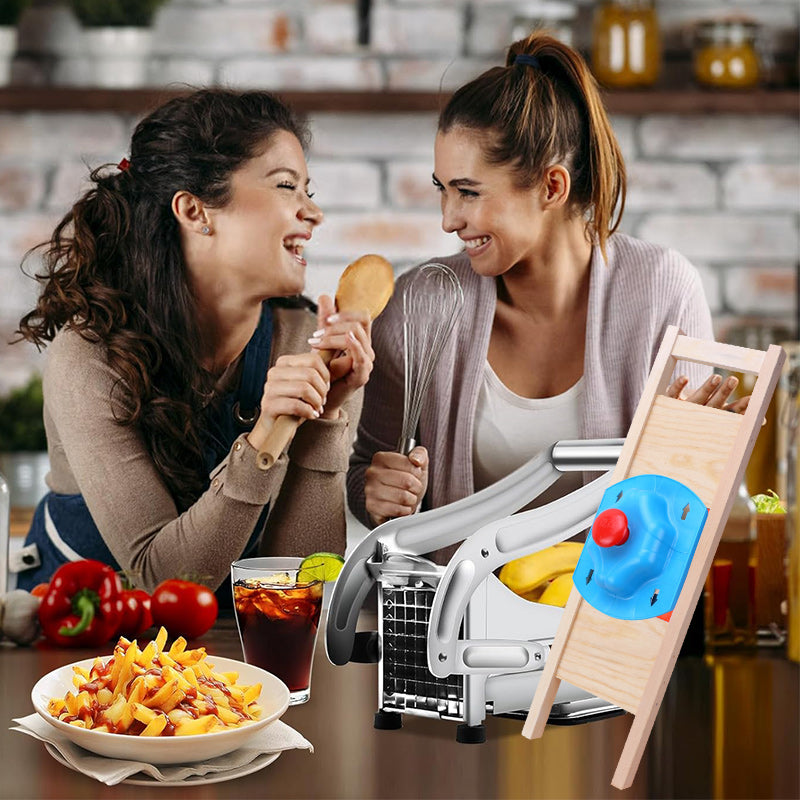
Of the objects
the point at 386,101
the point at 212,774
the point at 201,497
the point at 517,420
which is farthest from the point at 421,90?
the point at 212,774

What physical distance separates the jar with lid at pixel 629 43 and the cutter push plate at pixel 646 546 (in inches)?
53.0

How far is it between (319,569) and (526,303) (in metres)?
0.47

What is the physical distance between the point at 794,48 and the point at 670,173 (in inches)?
12.4

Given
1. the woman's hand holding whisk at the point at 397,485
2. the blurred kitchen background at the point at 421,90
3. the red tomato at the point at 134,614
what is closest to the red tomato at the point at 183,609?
the red tomato at the point at 134,614

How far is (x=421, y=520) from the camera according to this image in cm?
85

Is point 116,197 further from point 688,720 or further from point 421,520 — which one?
point 688,720

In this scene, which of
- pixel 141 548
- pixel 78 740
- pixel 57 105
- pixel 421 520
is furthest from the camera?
pixel 57 105

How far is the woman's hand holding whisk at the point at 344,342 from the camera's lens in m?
1.22

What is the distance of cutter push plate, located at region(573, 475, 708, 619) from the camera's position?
0.71m

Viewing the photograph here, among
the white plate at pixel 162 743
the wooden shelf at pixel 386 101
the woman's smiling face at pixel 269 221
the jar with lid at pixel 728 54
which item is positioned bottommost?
the white plate at pixel 162 743

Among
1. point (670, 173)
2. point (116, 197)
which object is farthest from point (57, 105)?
point (670, 173)

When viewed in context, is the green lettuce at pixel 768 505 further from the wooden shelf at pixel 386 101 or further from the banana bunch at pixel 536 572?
the wooden shelf at pixel 386 101

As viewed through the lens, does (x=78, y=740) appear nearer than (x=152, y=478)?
Yes

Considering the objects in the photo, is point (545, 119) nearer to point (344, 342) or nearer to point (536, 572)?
point (344, 342)
